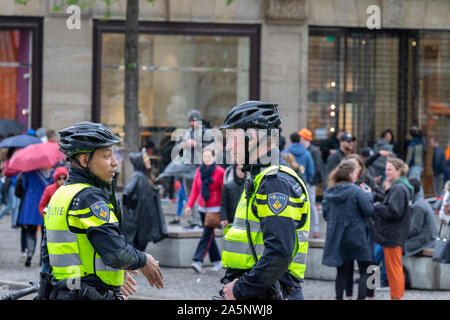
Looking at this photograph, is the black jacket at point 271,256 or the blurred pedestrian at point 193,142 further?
the blurred pedestrian at point 193,142

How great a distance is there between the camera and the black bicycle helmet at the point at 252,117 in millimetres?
4410

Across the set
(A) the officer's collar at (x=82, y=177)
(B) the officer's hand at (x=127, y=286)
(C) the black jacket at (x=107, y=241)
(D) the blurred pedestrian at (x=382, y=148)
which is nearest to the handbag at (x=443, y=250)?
(B) the officer's hand at (x=127, y=286)

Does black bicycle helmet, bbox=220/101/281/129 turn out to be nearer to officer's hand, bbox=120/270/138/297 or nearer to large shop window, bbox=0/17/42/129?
officer's hand, bbox=120/270/138/297

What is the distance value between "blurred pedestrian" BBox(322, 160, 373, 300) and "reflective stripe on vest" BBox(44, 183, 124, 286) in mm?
5542

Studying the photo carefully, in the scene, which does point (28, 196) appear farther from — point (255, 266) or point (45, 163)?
point (255, 266)

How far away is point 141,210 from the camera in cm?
1125

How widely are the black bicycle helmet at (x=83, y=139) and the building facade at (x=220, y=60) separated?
579 inches

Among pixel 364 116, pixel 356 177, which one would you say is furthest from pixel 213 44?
pixel 356 177

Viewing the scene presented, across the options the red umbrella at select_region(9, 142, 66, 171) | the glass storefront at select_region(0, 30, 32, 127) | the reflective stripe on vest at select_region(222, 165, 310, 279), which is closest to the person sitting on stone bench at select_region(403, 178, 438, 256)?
the red umbrella at select_region(9, 142, 66, 171)

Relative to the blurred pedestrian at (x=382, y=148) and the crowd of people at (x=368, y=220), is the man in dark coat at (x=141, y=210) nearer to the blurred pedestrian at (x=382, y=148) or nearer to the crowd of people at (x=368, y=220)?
the crowd of people at (x=368, y=220)

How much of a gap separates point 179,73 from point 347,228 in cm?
1063

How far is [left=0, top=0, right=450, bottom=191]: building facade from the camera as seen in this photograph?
62.2 feet

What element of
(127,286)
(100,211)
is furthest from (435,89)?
(100,211)

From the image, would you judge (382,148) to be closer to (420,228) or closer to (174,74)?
(174,74)
